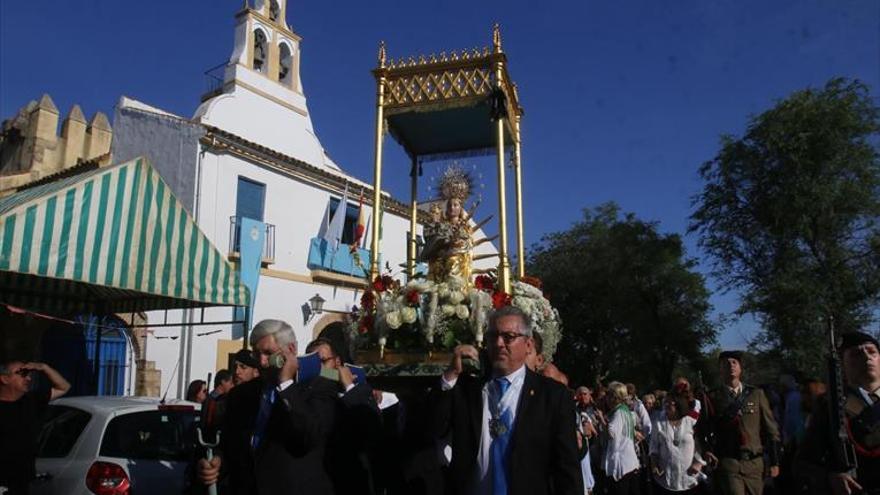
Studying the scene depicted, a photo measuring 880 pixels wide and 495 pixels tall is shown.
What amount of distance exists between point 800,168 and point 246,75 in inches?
604

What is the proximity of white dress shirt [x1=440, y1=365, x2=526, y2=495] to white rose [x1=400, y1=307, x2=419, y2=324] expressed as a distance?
259 cm

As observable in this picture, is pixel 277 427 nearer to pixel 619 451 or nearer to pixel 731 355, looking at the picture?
pixel 731 355

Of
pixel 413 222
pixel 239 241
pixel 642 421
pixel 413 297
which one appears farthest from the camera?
pixel 239 241

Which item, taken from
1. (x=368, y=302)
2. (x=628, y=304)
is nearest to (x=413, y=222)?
(x=368, y=302)

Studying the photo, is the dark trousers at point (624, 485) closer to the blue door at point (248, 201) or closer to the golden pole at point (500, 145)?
the golden pole at point (500, 145)

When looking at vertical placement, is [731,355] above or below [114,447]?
above

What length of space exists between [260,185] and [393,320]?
1226 cm

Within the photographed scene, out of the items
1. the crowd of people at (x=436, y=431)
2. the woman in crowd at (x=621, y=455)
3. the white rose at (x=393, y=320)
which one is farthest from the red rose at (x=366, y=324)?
the woman in crowd at (x=621, y=455)

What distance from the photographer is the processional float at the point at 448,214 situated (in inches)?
232

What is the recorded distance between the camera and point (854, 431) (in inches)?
136

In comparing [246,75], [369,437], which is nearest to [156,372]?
[246,75]

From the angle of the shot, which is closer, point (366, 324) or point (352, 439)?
point (352, 439)

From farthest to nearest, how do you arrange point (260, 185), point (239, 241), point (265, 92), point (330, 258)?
point (265, 92)
point (330, 258)
point (260, 185)
point (239, 241)

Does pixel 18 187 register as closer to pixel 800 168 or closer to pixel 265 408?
pixel 265 408
